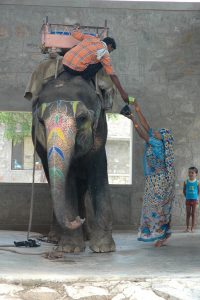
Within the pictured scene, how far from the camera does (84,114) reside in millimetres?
6234

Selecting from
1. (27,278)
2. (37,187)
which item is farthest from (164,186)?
(37,187)

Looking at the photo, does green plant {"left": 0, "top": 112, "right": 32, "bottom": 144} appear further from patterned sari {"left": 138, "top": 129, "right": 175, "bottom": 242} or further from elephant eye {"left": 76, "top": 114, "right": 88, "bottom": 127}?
elephant eye {"left": 76, "top": 114, "right": 88, "bottom": 127}

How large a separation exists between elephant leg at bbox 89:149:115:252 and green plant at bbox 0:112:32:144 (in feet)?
14.4

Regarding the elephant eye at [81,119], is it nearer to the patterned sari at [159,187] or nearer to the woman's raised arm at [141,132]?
the woman's raised arm at [141,132]

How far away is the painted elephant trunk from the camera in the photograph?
5.41 metres

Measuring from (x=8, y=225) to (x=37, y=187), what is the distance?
0.86 meters

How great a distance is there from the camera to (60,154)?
579 cm

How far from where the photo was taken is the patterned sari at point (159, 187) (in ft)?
23.4

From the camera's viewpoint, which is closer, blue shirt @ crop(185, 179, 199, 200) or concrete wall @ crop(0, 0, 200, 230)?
blue shirt @ crop(185, 179, 199, 200)

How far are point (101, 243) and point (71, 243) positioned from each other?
1.26ft

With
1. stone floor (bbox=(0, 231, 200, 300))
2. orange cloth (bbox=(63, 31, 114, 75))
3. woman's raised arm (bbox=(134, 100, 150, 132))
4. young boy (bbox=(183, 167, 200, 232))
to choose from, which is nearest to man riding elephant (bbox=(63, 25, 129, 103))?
orange cloth (bbox=(63, 31, 114, 75))

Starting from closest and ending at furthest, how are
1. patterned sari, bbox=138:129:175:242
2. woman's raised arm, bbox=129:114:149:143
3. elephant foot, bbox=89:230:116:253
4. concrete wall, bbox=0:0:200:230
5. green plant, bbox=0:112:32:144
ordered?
elephant foot, bbox=89:230:116:253 < woman's raised arm, bbox=129:114:149:143 < patterned sari, bbox=138:129:175:242 < concrete wall, bbox=0:0:200:230 < green plant, bbox=0:112:32:144

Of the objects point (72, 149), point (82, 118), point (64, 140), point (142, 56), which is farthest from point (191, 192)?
point (64, 140)

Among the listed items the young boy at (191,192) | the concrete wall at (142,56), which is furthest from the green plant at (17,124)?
the young boy at (191,192)
